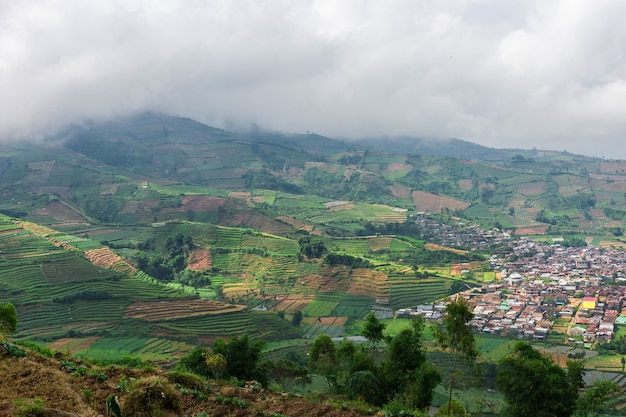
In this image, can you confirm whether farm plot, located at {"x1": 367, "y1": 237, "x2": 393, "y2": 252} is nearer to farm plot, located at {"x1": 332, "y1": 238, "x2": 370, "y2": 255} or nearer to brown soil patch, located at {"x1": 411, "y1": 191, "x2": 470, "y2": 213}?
farm plot, located at {"x1": 332, "y1": 238, "x2": 370, "y2": 255}

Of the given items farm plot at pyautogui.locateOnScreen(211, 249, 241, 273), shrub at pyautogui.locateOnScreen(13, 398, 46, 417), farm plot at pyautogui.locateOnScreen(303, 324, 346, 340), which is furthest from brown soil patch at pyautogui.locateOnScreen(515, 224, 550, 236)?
shrub at pyautogui.locateOnScreen(13, 398, 46, 417)

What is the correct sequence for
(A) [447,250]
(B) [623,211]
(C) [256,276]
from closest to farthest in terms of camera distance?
(C) [256,276] → (A) [447,250] → (B) [623,211]

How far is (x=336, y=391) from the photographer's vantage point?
24.2 metres

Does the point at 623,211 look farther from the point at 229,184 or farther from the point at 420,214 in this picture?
the point at 229,184

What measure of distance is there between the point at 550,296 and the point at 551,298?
1.13 meters

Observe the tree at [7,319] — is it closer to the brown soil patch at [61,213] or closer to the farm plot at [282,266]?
the farm plot at [282,266]

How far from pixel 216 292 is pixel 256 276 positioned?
327 inches

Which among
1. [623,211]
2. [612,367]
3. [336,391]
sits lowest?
[612,367]

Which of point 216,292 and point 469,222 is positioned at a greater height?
point 469,222

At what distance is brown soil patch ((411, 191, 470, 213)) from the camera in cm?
15075

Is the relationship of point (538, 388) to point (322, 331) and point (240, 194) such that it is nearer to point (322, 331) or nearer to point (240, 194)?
point (322, 331)

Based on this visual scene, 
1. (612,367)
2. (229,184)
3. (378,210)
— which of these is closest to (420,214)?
(378,210)

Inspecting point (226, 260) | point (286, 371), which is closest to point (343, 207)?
point (226, 260)

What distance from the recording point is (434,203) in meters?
155
